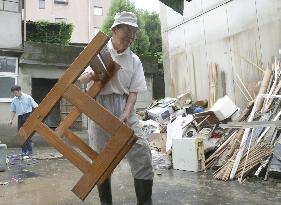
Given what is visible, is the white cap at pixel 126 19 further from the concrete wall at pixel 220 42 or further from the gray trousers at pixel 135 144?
the concrete wall at pixel 220 42

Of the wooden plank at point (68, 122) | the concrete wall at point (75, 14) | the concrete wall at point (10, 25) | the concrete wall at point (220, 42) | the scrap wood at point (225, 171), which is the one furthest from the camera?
the concrete wall at point (75, 14)

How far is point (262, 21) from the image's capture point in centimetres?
857

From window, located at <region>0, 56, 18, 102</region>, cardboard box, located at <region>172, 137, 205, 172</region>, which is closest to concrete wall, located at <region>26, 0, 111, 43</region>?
window, located at <region>0, 56, 18, 102</region>

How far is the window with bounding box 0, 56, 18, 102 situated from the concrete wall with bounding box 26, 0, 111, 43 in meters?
18.9

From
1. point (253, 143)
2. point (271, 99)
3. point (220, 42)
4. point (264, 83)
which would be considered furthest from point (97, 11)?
point (253, 143)

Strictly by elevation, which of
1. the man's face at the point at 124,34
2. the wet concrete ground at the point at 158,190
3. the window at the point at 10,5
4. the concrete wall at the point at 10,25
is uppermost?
the window at the point at 10,5

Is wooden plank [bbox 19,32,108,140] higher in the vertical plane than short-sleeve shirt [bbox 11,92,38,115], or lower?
higher

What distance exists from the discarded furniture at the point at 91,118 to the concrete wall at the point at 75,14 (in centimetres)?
3099

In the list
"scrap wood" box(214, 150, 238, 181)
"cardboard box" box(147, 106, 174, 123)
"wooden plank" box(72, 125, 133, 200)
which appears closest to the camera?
"wooden plank" box(72, 125, 133, 200)

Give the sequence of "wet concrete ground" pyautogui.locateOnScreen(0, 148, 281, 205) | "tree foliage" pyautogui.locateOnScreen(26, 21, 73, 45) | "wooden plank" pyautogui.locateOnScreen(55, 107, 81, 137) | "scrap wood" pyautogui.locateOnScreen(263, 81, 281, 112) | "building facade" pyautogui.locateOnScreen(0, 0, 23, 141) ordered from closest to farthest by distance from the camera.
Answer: "wooden plank" pyautogui.locateOnScreen(55, 107, 81, 137) < "wet concrete ground" pyautogui.locateOnScreen(0, 148, 281, 205) < "scrap wood" pyautogui.locateOnScreen(263, 81, 281, 112) < "building facade" pyautogui.locateOnScreen(0, 0, 23, 141) < "tree foliage" pyautogui.locateOnScreen(26, 21, 73, 45)

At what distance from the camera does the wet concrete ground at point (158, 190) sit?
13.3 ft

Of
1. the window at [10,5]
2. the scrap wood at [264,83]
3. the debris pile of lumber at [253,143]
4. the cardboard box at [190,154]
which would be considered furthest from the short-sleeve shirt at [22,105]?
the window at [10,5]

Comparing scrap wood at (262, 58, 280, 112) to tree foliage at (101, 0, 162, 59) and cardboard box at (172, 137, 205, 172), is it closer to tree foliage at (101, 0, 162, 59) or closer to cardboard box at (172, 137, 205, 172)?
cardboard box at (172, 137, 205, 172)

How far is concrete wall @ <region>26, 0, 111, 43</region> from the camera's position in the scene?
32.7m
